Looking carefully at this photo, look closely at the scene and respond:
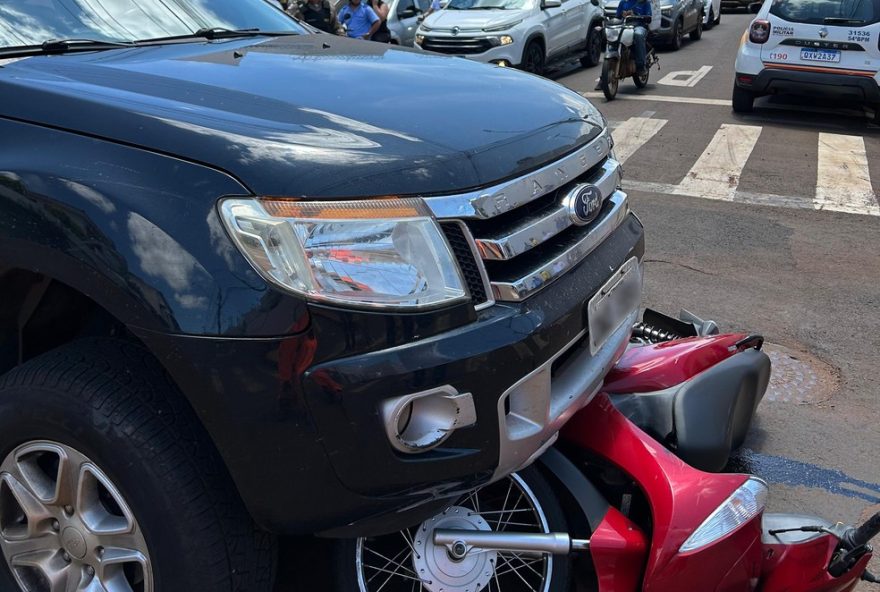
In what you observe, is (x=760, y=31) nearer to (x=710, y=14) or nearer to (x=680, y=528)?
(x=680, y=528)

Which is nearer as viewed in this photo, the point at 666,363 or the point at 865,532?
the point at 865,532

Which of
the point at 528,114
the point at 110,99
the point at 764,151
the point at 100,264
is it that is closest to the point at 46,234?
the point at 100,264

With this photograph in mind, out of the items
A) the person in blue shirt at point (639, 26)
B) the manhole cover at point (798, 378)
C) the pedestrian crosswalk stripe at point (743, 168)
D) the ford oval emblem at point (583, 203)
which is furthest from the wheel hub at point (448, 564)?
the person in blue shirt at point (639, 26)

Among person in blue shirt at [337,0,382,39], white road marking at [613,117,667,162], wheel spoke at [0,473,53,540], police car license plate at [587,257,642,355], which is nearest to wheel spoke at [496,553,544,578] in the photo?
police car license plate at [587,257,642,355]

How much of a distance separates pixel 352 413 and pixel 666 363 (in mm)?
1649

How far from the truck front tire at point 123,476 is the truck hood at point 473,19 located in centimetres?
1175

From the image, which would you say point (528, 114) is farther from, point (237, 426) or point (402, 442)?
point (237, 426)

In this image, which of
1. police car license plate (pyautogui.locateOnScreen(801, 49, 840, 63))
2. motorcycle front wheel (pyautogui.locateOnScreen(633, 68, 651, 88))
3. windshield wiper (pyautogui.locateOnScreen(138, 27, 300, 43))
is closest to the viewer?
windshield wiper (pyautogui.locateOnScreen(138, 27, 300, 43))

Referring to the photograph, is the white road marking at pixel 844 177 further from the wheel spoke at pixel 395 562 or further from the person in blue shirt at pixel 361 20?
the person in blue shirt at pixel 361 20

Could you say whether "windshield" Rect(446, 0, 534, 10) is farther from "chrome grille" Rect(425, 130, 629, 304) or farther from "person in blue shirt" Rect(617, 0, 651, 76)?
"chrome grille" Rect(425, 130, 629, 304)

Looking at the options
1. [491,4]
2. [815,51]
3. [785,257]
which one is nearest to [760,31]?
[815,51]

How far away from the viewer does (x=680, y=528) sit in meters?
2.31

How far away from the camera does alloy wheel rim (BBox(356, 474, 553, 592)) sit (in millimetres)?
2377

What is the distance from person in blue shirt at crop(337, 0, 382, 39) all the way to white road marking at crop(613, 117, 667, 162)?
4.73 meters
